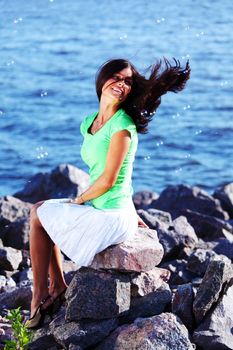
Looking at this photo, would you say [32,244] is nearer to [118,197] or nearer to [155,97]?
[118,197]

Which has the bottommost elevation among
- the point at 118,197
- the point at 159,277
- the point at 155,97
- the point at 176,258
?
the point at 176,258

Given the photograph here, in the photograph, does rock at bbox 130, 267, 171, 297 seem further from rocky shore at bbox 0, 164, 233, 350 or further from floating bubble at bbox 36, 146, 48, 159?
floating bubble at bbox 36, 146, 48, 159

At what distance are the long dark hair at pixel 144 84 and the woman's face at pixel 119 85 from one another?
0.02m

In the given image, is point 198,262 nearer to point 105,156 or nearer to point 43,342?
point 43,342

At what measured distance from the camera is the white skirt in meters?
7.02

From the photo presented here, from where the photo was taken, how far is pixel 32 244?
725 cm

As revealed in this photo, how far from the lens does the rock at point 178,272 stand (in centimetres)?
969

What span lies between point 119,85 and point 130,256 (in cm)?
99

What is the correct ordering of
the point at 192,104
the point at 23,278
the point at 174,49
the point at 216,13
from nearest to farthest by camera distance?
the point at 23,278, the point at 192,104, the point at 174,49, the point at 216,13

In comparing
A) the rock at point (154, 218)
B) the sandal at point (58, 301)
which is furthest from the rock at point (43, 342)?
the rock at point (154, 218)

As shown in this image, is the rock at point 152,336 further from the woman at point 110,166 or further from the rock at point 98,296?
the woman at point 110,166

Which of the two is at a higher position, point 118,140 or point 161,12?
point 118,140

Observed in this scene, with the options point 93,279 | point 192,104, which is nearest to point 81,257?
point 93,279

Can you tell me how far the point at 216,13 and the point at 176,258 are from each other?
23986 mm
